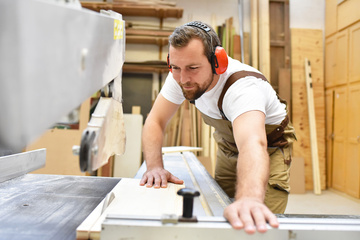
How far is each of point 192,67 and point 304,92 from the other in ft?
13.3

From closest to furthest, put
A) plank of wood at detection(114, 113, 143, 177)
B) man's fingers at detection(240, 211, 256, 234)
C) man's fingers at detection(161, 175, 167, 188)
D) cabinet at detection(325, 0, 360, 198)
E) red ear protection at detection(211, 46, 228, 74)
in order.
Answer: man's fingers at detection(240, 211, 256, 234) → man's fingers at detection(161, 175, 167, 188) → red ear protection at detection(211, 46, 228, 74) → plank of wood at detection(114, 113, 143, 177) → cabinet at detection(325, 0, 360, 198)

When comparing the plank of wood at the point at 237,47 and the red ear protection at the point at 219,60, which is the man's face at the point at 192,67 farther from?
the plank of wood at the point at 237,47

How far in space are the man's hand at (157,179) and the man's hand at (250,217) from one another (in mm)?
537

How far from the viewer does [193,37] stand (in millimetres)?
1403

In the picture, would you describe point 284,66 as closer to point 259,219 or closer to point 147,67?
point 147,67

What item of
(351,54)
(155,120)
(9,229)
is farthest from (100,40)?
(351,54)

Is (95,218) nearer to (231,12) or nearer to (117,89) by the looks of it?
(117,89)

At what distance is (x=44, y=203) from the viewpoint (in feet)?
3.69

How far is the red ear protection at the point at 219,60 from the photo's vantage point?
4.75 feet

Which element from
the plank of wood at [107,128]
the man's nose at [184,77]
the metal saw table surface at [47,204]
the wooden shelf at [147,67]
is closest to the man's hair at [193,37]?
the man's nose at [184,77]

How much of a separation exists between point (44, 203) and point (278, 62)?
15.5 ft

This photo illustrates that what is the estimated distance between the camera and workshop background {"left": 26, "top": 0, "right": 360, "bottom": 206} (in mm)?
4364

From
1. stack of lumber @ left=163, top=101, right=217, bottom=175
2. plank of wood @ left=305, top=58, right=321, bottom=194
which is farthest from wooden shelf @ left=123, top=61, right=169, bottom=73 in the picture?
plank of wood @ left=305, top=58, right=321, bottom=194

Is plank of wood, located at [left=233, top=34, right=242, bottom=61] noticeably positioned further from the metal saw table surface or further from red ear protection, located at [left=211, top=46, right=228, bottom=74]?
the metal saw table surface
